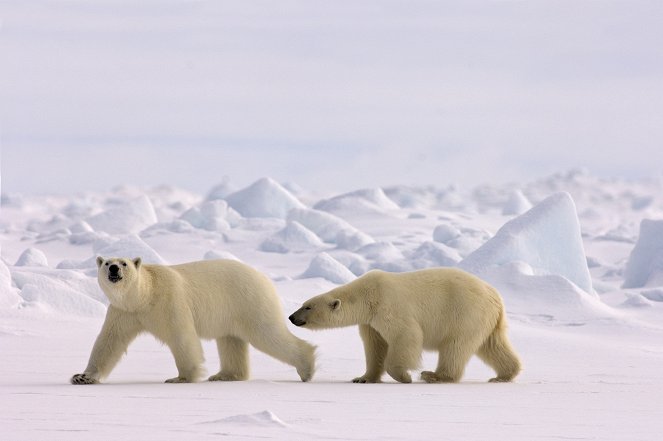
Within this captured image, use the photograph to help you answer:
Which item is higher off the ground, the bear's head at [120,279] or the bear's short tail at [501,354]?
the bear's head at [120,279]

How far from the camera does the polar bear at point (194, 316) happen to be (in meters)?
6.73

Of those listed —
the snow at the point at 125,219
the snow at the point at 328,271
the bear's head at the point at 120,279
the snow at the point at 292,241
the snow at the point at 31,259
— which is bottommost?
the snow at the point at 125,219

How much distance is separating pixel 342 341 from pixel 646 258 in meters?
9.98

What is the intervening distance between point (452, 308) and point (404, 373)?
1.80 feet

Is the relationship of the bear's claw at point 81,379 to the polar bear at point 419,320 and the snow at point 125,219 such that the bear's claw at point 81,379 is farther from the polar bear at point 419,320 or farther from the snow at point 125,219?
the snow at point 125,219

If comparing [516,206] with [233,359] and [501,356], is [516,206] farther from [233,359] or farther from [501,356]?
[233,359]

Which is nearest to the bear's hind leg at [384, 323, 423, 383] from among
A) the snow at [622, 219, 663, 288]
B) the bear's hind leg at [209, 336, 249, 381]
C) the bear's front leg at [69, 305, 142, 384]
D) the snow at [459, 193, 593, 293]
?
the bear's hind leg at [209, 336, 249, 381]

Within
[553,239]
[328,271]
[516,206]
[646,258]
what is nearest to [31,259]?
[328,271]

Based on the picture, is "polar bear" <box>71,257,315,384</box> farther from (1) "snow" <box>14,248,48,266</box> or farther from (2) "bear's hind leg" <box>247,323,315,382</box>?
(1) "snow" <box>14,248,48,266</box>

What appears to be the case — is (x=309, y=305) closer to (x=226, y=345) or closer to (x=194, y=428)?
(x=226, y=345)

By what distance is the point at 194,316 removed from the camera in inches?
273

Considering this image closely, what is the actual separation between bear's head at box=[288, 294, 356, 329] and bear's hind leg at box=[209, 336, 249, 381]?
1.53 feet

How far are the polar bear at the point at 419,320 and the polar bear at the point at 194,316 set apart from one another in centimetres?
25

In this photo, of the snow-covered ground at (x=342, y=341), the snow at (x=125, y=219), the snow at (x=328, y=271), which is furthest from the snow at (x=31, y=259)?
the snow at (x=125, y=219)
